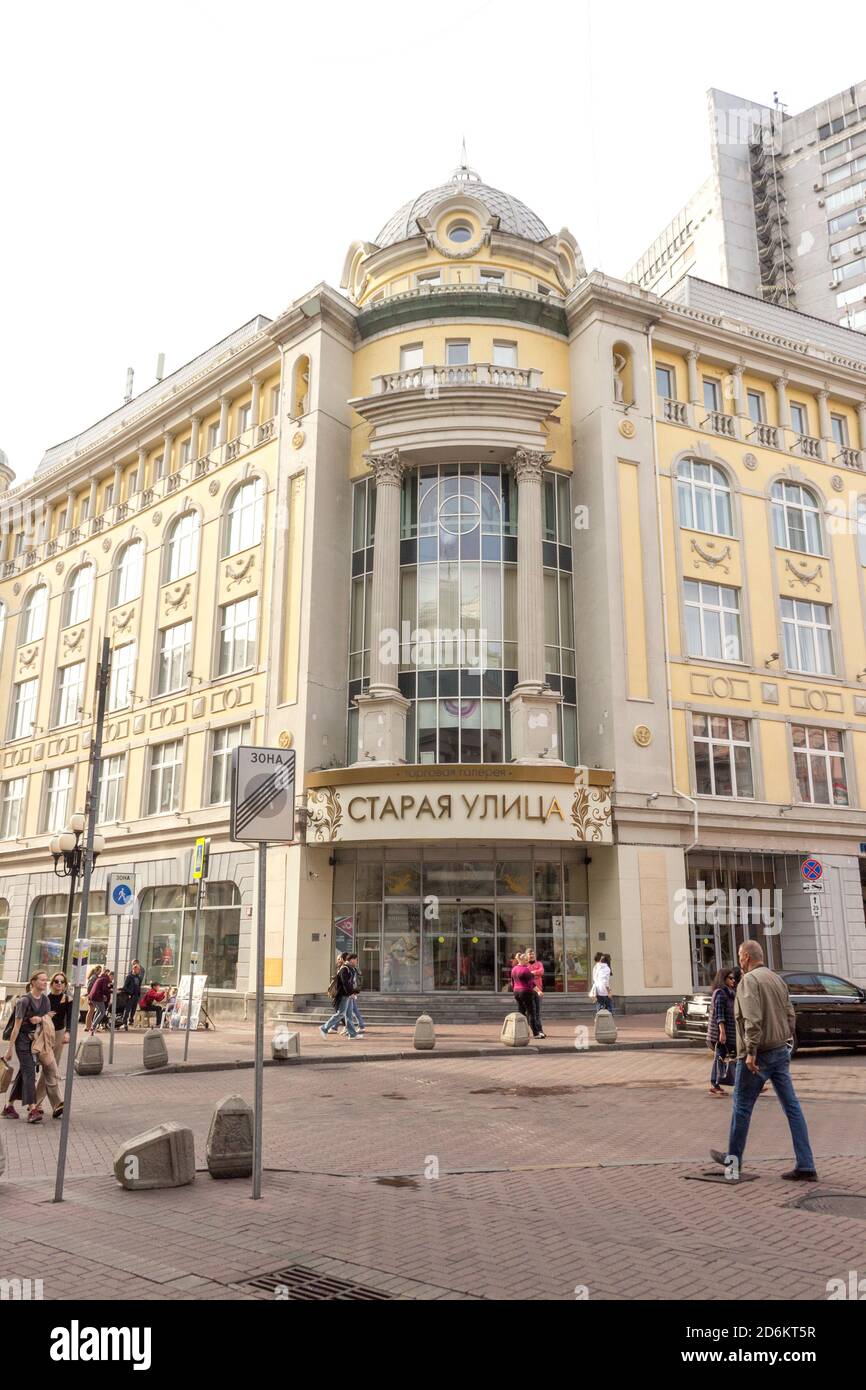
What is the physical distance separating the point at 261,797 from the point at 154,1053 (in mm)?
10812

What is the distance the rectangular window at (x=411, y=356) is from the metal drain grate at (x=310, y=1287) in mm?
29991

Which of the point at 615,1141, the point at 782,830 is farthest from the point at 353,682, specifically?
the point at 615,1141

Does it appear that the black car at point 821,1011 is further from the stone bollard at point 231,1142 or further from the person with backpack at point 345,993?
the stone bollard at point 231,1142

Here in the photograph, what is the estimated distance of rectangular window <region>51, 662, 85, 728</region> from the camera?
4138 centimetres

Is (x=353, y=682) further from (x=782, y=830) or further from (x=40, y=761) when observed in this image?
(x=40, y=761)

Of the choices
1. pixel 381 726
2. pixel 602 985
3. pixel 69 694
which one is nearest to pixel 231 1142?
pixel 602 985

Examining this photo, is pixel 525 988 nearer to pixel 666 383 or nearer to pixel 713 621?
pixel 713 621

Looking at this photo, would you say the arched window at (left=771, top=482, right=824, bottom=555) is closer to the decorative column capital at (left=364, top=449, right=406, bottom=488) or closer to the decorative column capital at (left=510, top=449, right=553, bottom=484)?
the decorative column capital at (left=510, top=449, right=553, bottom=484)

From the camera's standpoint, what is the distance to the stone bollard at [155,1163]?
7.96 metres

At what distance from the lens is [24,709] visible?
45094 mm

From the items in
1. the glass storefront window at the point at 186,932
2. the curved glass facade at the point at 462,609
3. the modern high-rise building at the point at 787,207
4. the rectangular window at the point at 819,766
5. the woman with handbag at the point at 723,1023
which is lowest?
the woman with handbag at the point at 723,1023

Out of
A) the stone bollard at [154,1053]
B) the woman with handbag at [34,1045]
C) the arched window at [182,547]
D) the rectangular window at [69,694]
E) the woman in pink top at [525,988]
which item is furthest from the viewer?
the rectangular window at [69,694]

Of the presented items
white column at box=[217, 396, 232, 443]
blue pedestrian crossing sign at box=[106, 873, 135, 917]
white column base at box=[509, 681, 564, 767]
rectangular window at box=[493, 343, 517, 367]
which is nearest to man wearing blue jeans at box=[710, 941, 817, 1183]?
blue pedestrian crossing sign at box=[106, 873, 135, 917]

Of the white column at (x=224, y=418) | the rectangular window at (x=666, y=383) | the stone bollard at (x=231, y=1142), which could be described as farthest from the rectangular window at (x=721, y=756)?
the stone bollard at (x=231, y=1142)
